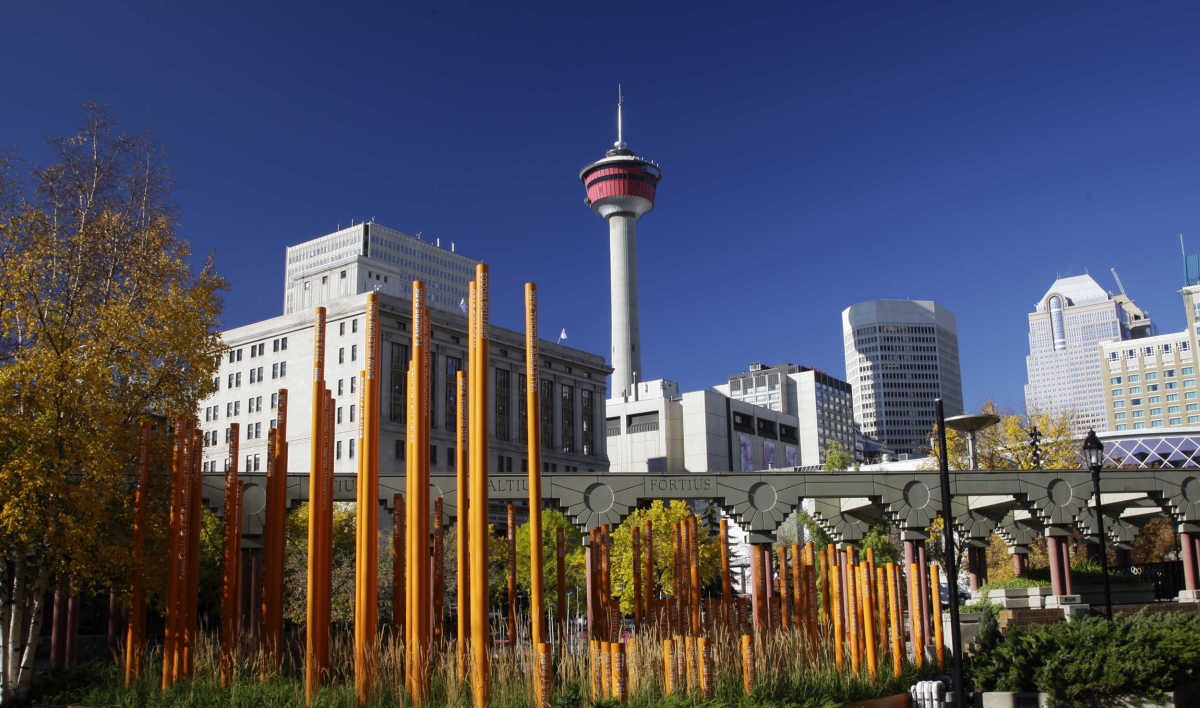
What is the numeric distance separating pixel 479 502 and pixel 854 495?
15.5 m

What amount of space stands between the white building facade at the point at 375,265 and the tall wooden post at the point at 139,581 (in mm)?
125832

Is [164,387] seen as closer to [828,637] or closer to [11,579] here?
[11,579]

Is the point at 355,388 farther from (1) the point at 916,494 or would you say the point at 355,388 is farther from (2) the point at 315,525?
(2) the point at 315,525

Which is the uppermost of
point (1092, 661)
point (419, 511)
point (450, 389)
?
point (450, 389)

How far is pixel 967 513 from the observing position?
30.3 m

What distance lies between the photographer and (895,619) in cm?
2073

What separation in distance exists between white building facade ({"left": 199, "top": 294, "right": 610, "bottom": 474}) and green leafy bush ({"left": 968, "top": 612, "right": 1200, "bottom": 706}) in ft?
216

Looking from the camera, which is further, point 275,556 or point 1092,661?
point 275,556

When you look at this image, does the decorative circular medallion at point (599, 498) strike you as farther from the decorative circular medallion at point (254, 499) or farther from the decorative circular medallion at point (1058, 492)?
the decorative circular medallion at point (1058, 492)

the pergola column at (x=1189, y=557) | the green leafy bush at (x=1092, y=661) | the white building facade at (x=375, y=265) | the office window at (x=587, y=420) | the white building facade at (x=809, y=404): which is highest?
the white building facade at (x=375, y=265)

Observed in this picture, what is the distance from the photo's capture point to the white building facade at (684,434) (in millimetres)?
138375

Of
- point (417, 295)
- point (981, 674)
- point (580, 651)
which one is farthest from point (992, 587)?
point (417, 295)

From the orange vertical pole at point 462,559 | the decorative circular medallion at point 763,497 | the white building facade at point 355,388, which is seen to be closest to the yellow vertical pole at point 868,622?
the decorative circular medallion at point 763,497

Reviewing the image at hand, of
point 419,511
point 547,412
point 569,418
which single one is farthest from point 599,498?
point 569,418
